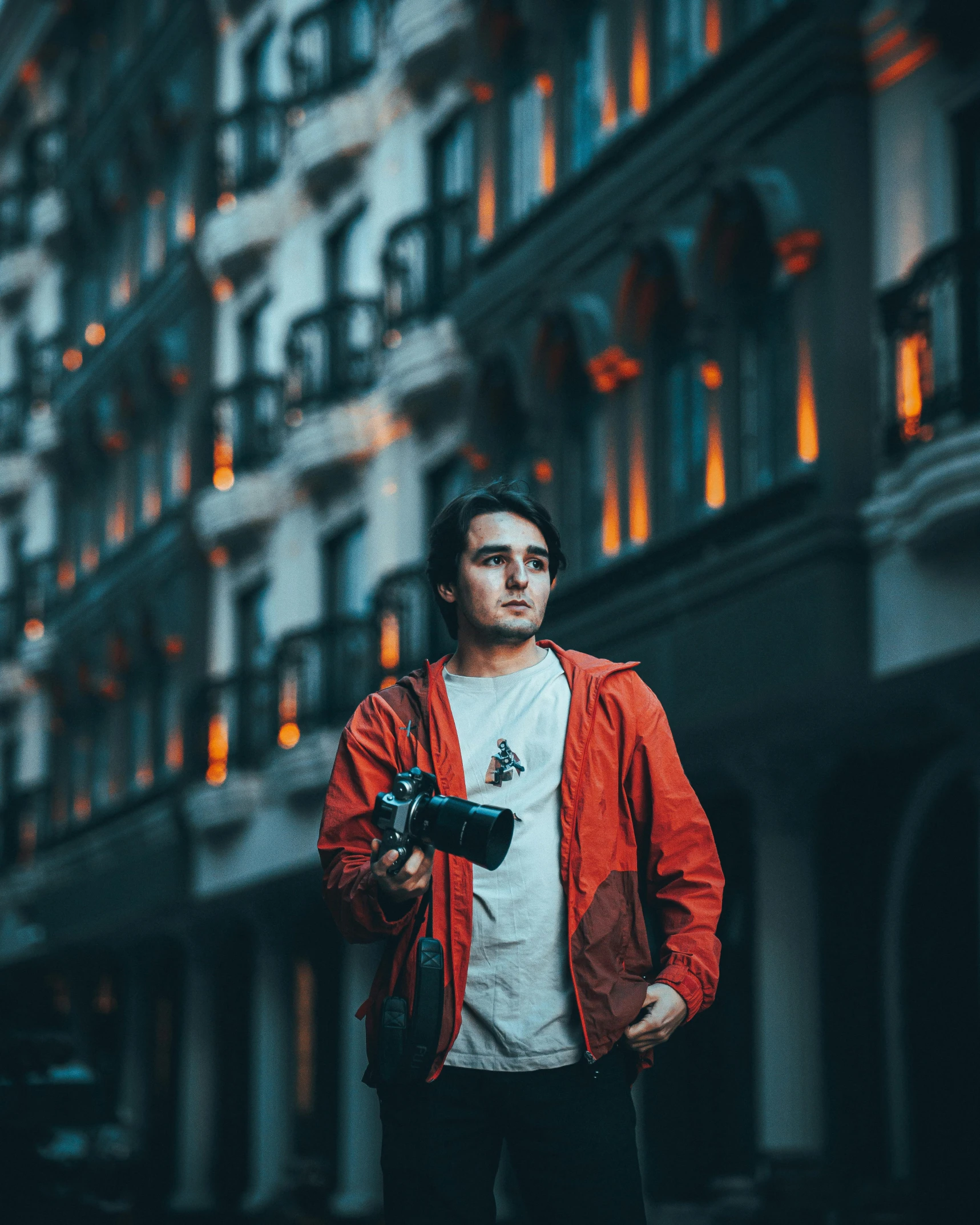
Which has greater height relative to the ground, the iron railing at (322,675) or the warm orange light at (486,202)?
the warm orange light at (486,202)

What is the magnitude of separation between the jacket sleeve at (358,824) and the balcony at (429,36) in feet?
50.8

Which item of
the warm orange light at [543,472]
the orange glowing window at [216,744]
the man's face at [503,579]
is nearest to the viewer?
the man's face at [503,579]

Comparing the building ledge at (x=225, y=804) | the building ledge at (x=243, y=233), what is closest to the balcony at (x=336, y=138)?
the building ledge at (x=243, y=233)

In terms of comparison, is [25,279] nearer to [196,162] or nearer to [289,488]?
[196,162]

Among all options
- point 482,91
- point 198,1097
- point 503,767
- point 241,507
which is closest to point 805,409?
point 482,91

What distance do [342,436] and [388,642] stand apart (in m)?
2.61

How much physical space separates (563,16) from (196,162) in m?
9.85

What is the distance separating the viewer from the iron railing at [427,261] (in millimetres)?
19141

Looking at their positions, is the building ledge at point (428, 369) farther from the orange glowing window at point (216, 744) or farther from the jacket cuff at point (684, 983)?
the jacket cuff at point (684, 983)

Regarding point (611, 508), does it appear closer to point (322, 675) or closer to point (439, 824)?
point (322, 675)

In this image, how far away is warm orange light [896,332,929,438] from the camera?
12062 mm

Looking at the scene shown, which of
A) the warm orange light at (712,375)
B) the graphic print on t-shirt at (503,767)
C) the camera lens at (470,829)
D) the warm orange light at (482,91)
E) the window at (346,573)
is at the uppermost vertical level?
the warm orange light at (482,91)

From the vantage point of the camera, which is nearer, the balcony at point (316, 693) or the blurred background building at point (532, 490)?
the blurred background building at point (532, 490)

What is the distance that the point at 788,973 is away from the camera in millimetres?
14328
